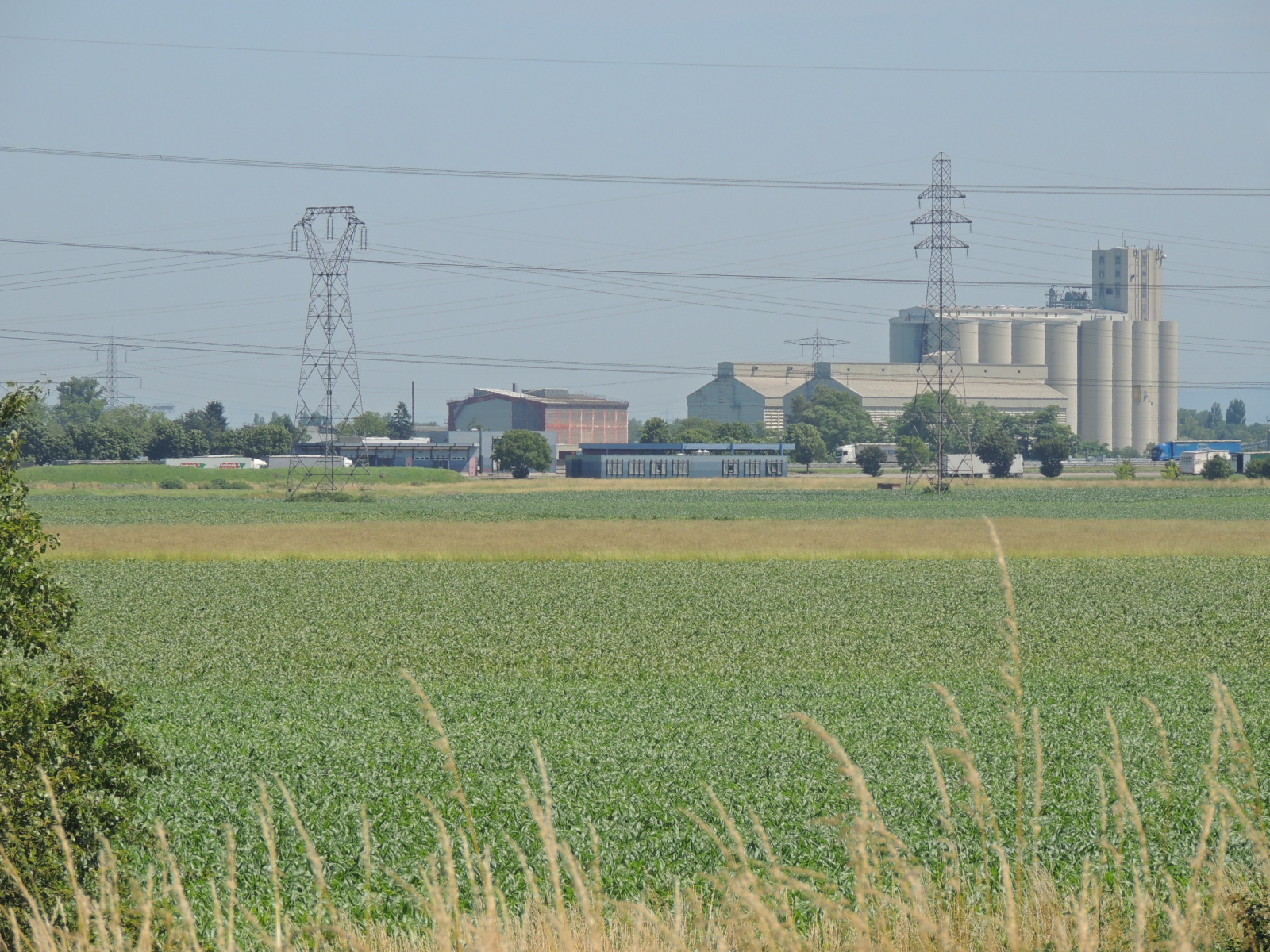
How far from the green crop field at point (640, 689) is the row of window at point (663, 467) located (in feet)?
400

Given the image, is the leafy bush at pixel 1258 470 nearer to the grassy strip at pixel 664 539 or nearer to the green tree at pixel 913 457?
the green tree at pixel 913 457

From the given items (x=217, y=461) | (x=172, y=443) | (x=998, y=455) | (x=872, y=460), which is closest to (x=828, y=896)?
(x=998, y=455)

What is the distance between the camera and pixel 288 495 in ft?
347

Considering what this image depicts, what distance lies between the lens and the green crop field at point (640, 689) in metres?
14.3

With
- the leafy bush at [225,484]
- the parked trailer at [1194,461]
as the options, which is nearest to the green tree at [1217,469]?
the parked trailer at [1194,461]

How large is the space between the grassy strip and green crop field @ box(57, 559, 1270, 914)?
6.95 m

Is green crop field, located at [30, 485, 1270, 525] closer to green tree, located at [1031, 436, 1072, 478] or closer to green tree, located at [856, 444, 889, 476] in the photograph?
green tree, located at [1031, 436, 1072, 478]

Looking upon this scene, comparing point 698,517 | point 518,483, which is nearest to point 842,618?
point 698,517

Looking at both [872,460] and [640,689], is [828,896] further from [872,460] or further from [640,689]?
[872,460]

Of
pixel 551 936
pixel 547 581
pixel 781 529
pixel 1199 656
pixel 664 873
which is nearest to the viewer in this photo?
pixel 551 936

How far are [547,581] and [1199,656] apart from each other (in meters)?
23.8

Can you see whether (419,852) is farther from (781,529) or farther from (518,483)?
(518,483)

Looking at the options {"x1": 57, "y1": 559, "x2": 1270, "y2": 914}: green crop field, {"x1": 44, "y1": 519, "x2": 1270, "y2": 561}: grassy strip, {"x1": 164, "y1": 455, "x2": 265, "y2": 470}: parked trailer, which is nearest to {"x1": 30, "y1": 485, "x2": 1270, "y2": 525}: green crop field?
{"x1": 44, "y1": 519, "x2": 1270, "y2": 561}: grassy strip

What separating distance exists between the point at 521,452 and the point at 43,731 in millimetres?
178225
